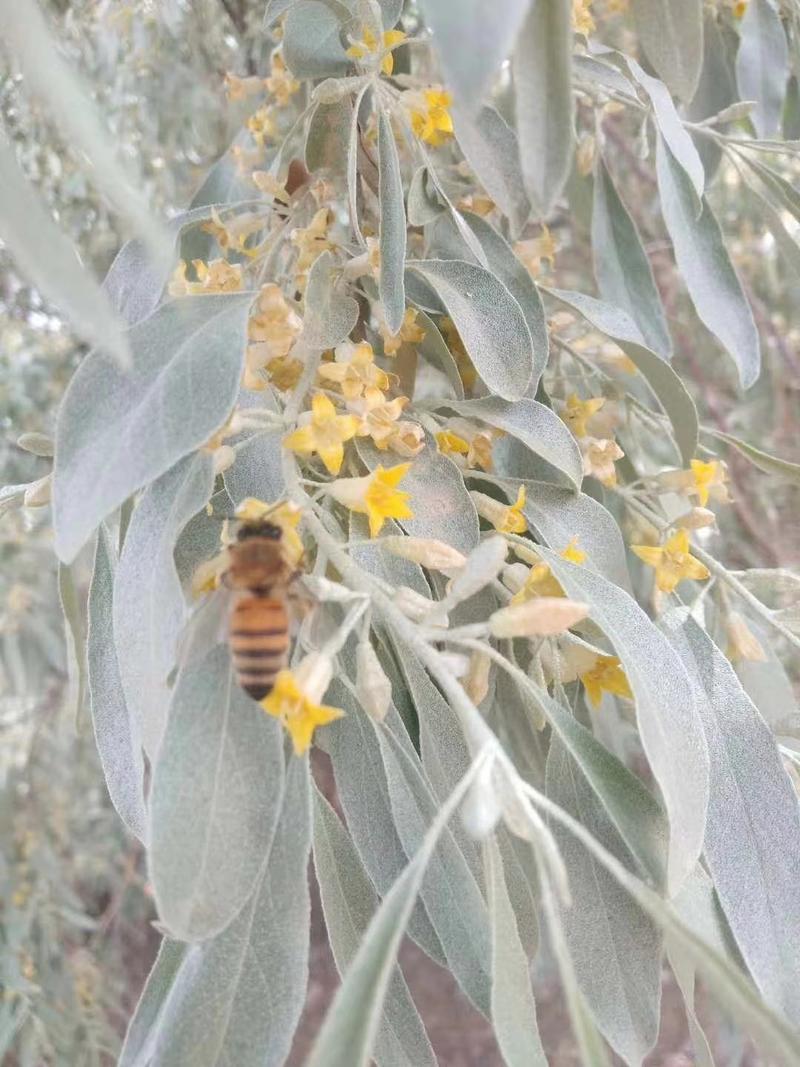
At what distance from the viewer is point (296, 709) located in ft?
1.93

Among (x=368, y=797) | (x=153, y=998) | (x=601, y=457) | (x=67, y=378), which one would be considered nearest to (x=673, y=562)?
(x=601, y=457)

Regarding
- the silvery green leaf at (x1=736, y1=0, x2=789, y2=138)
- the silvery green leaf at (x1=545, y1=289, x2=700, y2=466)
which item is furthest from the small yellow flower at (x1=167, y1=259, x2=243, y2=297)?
the silvery green leaf at (x1=736, y1=0, x2=789, y2=138)

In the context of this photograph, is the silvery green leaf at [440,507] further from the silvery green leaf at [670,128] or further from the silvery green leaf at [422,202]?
the silvery green leaf at [670,128]

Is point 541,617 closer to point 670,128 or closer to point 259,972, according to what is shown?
point 259,972

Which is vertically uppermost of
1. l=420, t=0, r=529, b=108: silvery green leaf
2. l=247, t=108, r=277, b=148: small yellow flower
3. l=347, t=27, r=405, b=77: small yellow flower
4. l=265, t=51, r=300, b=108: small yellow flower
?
l=420, t=0, r=529, b=108: silvery green leaf

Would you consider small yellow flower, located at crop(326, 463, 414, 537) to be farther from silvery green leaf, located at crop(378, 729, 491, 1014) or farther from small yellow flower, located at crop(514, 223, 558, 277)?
small yellow flower, located at crop(514, 223, 558, 277)

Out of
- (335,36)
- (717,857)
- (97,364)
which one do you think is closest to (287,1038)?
(717,857)

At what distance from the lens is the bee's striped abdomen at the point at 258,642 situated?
0.59m

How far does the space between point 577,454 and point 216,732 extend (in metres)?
0.38

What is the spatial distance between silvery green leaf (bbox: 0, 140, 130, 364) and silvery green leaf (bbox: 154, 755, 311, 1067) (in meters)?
0.31

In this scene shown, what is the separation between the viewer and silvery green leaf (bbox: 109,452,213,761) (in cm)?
63

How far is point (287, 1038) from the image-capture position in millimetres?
620

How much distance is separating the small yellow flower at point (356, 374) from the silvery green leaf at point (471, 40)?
0.36 meters

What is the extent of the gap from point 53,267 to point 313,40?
2.06ft
